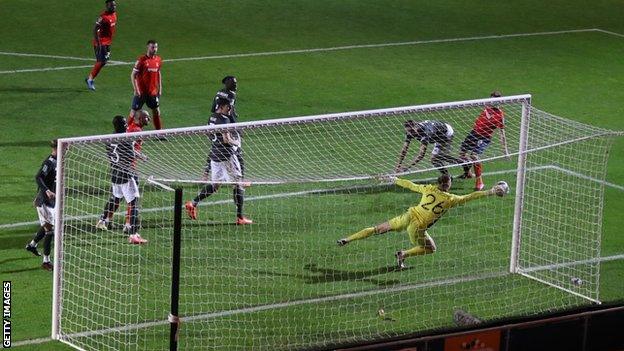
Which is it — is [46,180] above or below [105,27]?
below

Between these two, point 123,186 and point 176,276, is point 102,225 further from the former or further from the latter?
point 176,276

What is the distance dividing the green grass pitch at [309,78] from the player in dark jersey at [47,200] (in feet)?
1.21

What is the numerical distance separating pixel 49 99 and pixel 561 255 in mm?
11511

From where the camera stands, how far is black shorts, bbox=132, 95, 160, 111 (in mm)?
23594

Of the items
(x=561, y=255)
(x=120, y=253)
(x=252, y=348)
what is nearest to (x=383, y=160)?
(x=561, y=255)

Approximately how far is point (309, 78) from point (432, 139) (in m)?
8.48

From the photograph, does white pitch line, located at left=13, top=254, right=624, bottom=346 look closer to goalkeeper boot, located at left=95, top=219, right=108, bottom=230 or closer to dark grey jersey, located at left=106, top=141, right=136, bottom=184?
dark grey jersey, located at left=106, top=141, right=136, bottom=184

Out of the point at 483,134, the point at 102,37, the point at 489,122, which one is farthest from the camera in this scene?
the point at 102,37

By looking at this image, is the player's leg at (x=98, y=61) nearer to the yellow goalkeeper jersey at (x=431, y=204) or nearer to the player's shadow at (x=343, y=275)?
the player's shadow at (x=343, y=275)

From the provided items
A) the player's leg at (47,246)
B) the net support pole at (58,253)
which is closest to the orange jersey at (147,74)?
the player's leg at (47,246)

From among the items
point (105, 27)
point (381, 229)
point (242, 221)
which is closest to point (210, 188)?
point (242, 221)

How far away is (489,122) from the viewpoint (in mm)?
21328

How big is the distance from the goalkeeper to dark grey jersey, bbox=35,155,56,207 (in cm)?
386

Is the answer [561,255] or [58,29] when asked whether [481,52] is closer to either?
[58,29]
